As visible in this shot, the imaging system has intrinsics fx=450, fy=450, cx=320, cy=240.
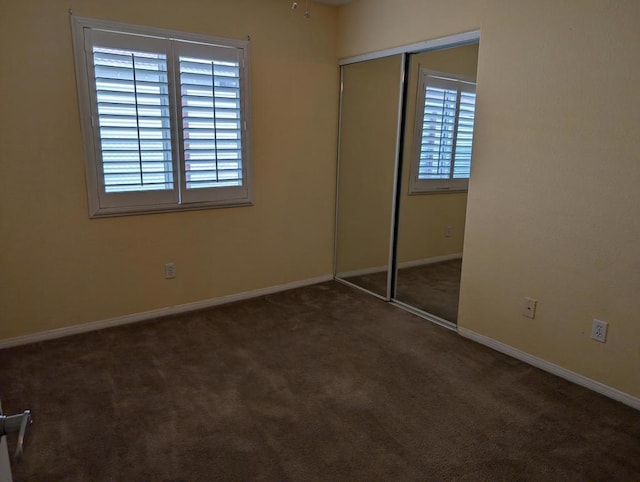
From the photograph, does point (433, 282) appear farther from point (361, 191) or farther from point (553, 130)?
point (553, 130)

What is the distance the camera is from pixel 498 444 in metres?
2.11

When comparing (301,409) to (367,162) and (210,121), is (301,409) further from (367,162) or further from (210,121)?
(367,162)

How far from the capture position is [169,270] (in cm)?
355

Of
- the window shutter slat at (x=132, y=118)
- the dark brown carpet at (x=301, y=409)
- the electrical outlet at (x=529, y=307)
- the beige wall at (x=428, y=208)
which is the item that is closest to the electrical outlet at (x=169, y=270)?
the dark brown carpet at (x=301, y=409)

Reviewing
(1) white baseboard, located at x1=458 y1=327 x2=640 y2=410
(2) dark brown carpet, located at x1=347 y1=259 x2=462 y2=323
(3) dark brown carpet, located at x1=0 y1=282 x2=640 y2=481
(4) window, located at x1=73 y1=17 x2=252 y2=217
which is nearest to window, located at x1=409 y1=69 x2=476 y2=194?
(2) dark brown carpet, located at x1=347 y1=259 x2=462 y2=323

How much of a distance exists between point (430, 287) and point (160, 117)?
2.50 meters

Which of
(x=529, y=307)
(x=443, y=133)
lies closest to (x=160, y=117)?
(x=443, y=133)

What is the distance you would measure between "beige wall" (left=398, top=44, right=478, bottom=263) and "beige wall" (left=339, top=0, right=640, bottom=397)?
0.78ft

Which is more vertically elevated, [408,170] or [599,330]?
[408,170]

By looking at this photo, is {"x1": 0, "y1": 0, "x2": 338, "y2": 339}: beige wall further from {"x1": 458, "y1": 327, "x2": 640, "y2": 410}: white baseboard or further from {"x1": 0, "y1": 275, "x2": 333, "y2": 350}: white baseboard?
{"x1": 458, "y1": 327, "x2": 640, "y2": 410}: white baseboard

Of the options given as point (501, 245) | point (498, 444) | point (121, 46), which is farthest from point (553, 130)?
point (121, 46)

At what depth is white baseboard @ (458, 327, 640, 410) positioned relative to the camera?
2.46m

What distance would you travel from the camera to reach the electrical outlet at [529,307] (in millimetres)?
2814

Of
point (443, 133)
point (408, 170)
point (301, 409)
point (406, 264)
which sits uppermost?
point (443, 133)
